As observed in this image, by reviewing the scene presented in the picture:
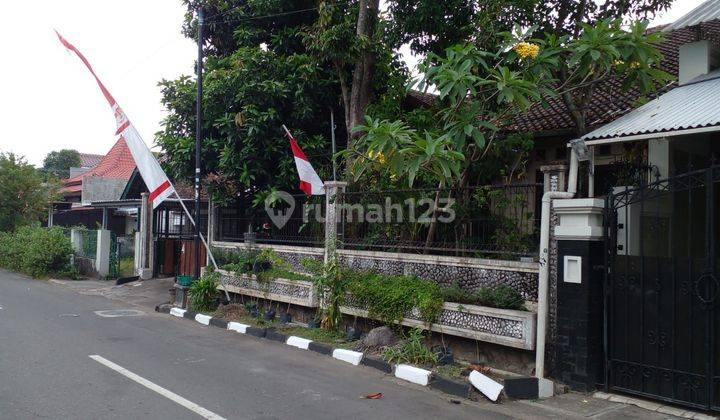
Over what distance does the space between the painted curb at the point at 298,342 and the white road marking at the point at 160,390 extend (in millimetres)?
2859

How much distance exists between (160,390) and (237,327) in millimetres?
4321

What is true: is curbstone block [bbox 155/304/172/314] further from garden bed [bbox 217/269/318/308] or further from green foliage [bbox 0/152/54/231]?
green foliage [bbox 0/152/54/231]

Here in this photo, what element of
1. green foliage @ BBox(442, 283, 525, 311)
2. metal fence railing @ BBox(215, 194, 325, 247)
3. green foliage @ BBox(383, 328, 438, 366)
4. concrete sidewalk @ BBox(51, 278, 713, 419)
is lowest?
concrete sidewalk @ BBox(51, 278, 713, 419)

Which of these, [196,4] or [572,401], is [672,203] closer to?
[572,401]

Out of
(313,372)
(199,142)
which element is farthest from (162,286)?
(313,372)

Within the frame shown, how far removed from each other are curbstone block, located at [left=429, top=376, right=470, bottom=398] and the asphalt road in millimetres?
186

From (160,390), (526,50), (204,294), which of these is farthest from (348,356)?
(526,50)

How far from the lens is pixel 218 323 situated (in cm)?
1108

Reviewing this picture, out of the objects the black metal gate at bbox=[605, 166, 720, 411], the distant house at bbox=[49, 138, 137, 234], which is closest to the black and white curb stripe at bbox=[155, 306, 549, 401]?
the black metal gate at bbox=[605, 166, 720, 411]

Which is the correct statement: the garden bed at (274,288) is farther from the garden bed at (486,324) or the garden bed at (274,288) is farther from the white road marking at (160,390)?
the white road marking at (160,390)

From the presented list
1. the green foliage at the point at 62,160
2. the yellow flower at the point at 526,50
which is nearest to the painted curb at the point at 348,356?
the yellow flower at the point at 526,50

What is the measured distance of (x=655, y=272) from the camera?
246 inches

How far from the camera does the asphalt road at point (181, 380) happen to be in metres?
5.70

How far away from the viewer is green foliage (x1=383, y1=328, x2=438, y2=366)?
302 inches
